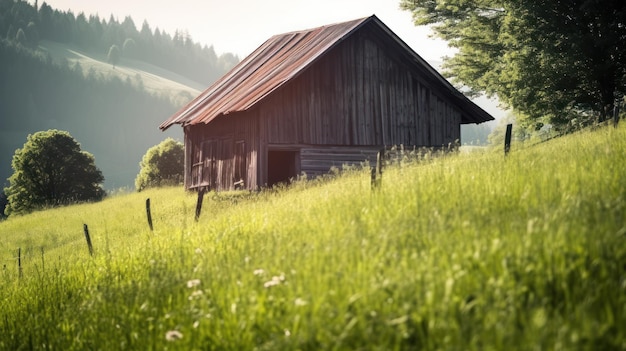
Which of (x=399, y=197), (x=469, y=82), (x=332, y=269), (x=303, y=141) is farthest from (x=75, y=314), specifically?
(x=469, y=82)

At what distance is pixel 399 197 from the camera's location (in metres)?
7.80

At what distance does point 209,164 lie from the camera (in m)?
25.1

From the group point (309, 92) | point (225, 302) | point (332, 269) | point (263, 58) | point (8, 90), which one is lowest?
point (225, 302)

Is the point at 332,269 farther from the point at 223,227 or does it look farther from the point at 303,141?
the point at 303,141

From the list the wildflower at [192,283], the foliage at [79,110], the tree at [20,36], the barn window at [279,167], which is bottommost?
the wildflower at [192,283]

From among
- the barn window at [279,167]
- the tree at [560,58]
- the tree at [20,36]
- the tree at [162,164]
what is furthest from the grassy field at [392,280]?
the tree at [20,36]

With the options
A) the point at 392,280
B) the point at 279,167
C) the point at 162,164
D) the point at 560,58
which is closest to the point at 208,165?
the point at 279,167

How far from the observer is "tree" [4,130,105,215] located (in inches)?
1612

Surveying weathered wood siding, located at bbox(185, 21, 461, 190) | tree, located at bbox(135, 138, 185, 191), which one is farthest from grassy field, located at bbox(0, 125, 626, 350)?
tree, located at bbox(135, 138, 185, 191)

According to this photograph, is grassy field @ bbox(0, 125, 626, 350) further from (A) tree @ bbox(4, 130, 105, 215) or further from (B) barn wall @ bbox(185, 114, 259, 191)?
(A) tree @ bbox(4, 130, 105, 215)

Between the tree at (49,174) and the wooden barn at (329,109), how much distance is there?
20354mm

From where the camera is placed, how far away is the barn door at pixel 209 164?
968 inches

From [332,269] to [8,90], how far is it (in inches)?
7176

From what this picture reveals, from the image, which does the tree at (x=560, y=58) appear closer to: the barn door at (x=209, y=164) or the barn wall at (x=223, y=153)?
the barn wall at (x=223, y=153)
